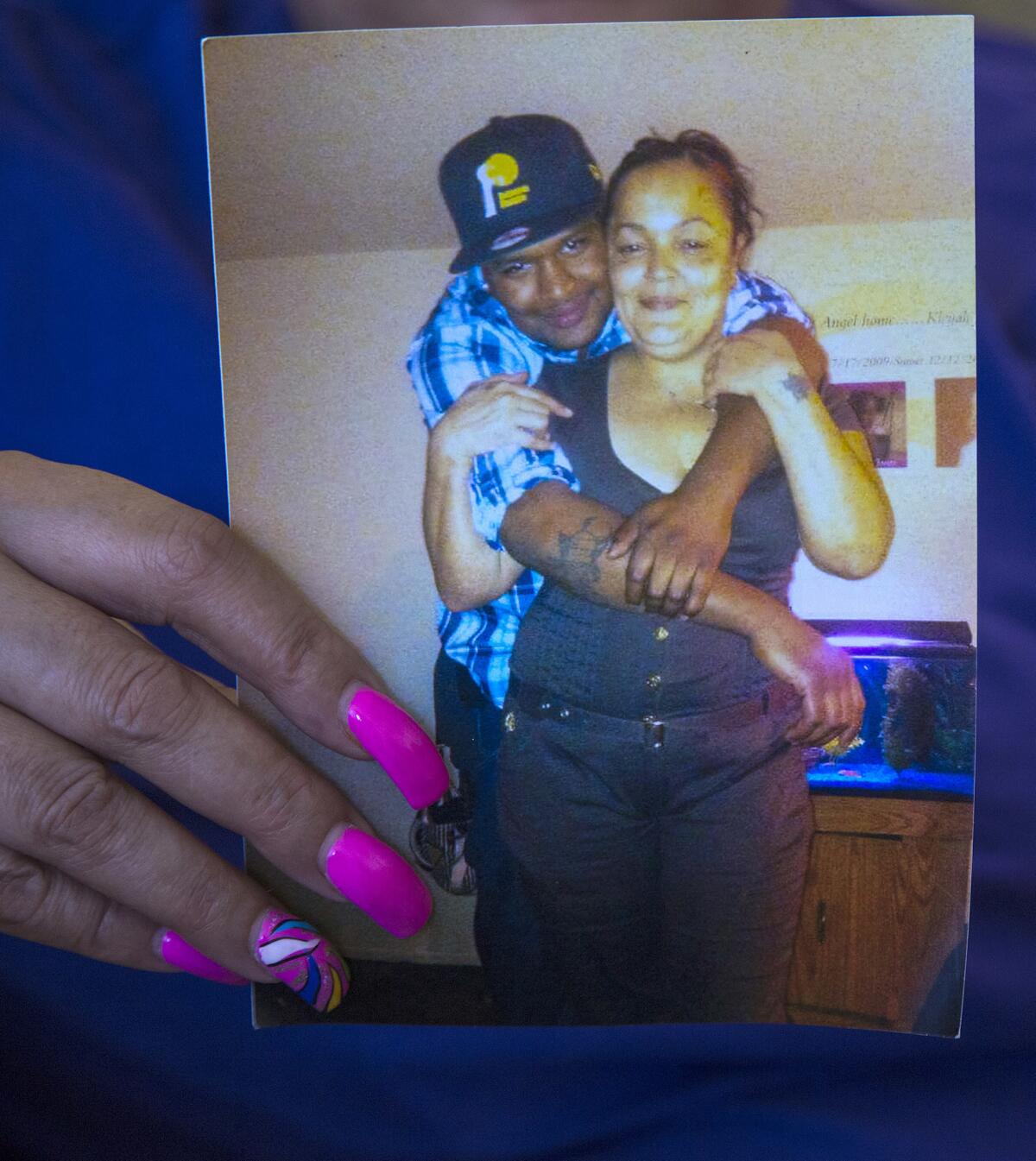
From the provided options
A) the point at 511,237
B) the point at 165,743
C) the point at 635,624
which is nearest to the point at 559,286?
the point at 511,237

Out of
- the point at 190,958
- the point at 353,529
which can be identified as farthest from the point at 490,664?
the point at 190,958

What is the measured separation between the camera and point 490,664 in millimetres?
406

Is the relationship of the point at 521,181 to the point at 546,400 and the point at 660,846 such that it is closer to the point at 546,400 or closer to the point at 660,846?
the point at 546,400

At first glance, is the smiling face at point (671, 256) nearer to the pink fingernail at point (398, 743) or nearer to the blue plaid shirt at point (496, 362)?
the blue plaid shirt at point (496, 362)

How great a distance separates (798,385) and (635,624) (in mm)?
116

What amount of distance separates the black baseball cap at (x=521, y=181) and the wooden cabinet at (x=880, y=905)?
26 cm

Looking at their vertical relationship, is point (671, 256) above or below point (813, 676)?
above

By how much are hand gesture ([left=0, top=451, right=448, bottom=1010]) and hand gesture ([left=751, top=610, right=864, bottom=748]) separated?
15 centimetres

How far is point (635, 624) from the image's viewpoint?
1.29ft

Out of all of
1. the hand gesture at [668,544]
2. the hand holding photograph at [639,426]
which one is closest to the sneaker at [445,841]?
the hand holding photograph at [639,426]

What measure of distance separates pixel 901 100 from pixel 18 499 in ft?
1.26

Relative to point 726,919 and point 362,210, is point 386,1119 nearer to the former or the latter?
point 726,919

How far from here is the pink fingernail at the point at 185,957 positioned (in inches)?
16.8

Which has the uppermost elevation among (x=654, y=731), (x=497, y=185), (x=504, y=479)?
(x=497, y=185)
